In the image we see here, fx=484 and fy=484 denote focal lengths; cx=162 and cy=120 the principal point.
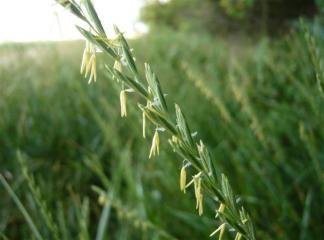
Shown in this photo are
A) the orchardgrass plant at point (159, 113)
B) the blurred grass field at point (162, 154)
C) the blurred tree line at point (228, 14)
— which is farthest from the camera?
the blurred tree line at point (228, 14)

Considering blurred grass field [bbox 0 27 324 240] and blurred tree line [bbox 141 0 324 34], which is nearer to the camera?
blurred grass field [bbox 0 27 324 240]

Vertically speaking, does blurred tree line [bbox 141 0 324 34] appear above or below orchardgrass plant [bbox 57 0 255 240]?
below

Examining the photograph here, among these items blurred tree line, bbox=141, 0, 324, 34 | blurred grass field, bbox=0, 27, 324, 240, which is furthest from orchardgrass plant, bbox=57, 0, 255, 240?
blurred tree line, bbox=141, 0, 324, 34

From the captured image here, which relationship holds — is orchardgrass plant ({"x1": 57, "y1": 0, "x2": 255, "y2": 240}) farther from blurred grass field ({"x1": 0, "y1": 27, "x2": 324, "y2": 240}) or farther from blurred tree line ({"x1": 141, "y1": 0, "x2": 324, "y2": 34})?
blurred tree line ({"x1": 141, "y1": 0, "x2": 324, "y2": 34})

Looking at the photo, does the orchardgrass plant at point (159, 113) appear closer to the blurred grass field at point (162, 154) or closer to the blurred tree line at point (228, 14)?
the blurred grass field at point (162, 154)

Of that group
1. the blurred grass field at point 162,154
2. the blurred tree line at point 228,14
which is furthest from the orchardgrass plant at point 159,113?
the blurred tree line at point 228,14

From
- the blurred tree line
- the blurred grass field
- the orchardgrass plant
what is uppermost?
the orchardgrass plant

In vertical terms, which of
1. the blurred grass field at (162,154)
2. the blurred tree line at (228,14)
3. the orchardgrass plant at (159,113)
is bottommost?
the blurred tree line at (228,14)
